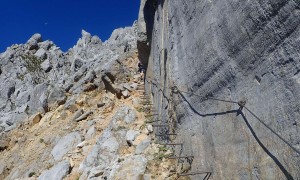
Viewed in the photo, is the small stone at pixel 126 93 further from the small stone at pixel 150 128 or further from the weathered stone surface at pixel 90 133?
the small stone at pixel 150 128

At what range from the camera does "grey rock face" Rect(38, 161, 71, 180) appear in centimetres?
1533

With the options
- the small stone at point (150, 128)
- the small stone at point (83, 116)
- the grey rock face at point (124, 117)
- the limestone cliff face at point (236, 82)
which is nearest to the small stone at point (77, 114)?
the small stone at point (83, 116)

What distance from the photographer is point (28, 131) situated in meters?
23.7

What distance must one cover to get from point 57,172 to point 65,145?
2.39 metres

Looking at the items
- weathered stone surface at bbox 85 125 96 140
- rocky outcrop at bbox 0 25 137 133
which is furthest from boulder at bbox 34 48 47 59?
weathered stone surface at bbox 85 125 96 140

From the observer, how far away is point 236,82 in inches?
308

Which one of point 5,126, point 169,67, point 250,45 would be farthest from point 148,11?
point 5,126

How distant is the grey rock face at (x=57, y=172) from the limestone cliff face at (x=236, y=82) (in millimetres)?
5540

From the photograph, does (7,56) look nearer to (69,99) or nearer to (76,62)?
(76,62)

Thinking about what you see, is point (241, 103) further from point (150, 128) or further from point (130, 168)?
point (150, 128)

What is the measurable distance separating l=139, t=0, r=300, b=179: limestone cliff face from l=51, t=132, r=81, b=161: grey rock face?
6952mm

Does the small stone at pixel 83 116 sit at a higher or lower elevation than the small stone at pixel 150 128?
higher

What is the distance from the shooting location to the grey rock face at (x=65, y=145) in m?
17.4

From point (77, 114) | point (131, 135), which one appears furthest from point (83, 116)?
point (131, 135)
